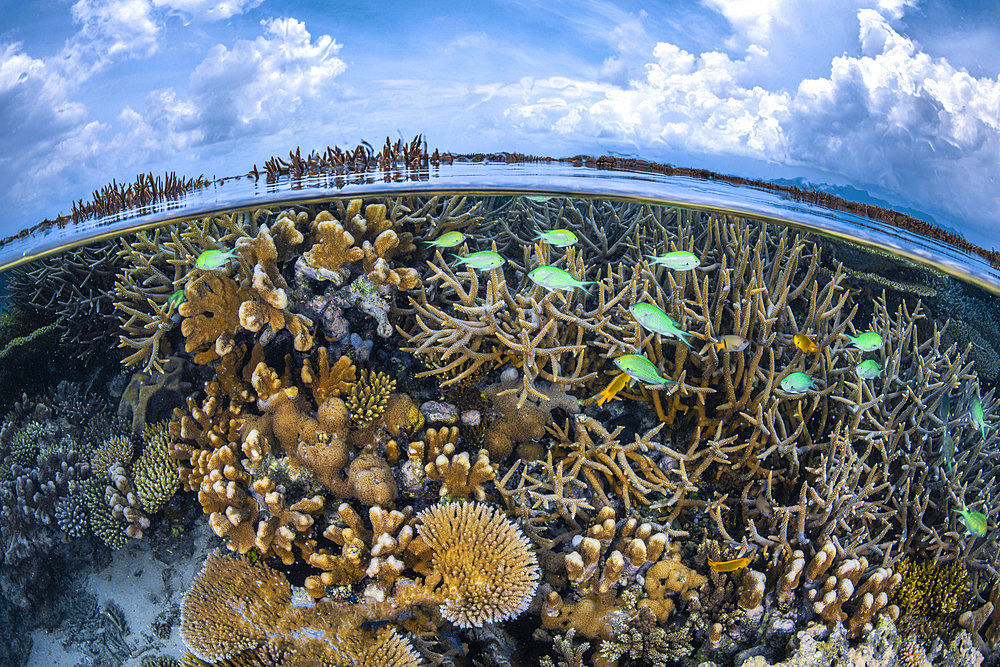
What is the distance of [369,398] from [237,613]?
84.0 inches

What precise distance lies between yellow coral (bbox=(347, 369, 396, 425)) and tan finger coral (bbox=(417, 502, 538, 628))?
3.62ft

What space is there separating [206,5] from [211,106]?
1257mm

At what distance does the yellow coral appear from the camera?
4270mm

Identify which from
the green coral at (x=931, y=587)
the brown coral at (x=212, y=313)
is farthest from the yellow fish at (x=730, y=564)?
the brown coral at (x=212, y=313)

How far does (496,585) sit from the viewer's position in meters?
3.46

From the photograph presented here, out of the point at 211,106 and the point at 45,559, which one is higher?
the point at 211,106

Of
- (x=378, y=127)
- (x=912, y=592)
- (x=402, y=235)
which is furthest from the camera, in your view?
(x=378, y=127)

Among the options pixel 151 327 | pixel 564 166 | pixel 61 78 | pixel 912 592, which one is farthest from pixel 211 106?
pixel 912 592

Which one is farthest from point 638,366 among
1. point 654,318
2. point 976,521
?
point 976,521

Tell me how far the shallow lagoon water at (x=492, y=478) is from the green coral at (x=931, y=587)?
0.02 metres

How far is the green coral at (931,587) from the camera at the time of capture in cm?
405

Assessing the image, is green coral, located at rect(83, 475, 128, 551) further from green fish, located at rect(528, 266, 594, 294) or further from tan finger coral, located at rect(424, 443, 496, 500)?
green fish, located at rect(528, 266, 594, 294)

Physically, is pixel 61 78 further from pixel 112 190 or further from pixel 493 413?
pixel 493 413

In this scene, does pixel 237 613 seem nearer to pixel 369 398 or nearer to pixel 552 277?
pixel 369 398
